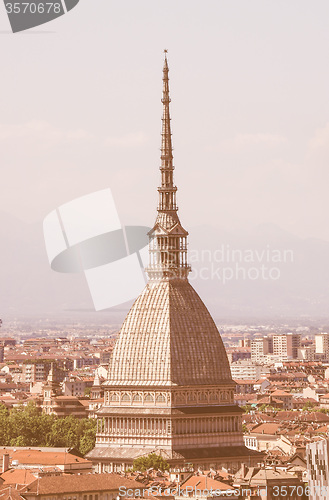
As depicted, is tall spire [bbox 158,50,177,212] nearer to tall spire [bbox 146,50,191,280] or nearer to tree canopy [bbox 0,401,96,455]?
tall spire [bbox 146,50,191,280]

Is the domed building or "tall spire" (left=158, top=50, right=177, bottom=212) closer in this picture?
the domed building

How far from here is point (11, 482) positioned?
104 meters

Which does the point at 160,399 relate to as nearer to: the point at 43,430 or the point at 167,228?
the point at 167,228

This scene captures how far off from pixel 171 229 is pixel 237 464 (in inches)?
567

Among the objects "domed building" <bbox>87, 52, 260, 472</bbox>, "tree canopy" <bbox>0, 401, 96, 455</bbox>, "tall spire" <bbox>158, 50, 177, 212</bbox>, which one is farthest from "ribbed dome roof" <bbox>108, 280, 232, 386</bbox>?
"tree canopy" <bbox>0, 401, 96, 455</bbox>

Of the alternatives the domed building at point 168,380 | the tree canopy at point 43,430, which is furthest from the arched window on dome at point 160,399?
the tree canopy at point 43,430

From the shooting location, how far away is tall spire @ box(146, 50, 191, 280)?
12494 cm

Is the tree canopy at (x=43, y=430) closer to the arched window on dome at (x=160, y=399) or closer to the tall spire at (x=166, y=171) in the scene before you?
the arched window on dome at (x=160, y=399)

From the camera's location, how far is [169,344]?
12269cm

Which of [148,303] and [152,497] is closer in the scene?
[152,497]

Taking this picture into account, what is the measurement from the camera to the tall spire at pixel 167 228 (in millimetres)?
124938

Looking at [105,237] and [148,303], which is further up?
[105,237]

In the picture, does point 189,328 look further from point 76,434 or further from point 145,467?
point 76,434

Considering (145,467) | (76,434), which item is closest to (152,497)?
(145,467)
